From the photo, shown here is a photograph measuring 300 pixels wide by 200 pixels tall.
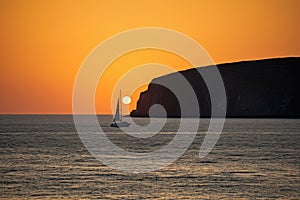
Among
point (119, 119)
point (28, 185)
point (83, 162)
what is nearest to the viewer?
point (28, 185)

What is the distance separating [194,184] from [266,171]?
12.3 metres

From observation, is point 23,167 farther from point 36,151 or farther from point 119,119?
point 119,119

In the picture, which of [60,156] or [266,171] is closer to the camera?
[266,171]

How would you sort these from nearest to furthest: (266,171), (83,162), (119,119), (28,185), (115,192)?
(115,192) < (28,185) < (266,171) < (83,162) < (119,119)

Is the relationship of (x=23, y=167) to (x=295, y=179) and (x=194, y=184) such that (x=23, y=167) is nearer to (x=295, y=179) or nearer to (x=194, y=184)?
(x=194, y=184)

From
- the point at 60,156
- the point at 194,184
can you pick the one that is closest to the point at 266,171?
the point at 194,184

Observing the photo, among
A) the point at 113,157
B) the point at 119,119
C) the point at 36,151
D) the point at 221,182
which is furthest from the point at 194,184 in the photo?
the point at 119,119

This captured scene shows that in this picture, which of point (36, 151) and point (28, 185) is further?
point (36, 151)

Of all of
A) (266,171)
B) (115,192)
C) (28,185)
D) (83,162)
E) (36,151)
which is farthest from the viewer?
(36,151)

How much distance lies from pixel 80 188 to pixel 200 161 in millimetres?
25910

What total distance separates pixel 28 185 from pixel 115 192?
25.7 feet

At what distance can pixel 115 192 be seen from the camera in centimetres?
4388

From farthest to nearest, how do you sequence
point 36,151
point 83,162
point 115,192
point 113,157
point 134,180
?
point 36,151 < point 113,157 < point 83,162 < point 134,180 < point 115,192

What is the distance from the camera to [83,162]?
66.8 meters
